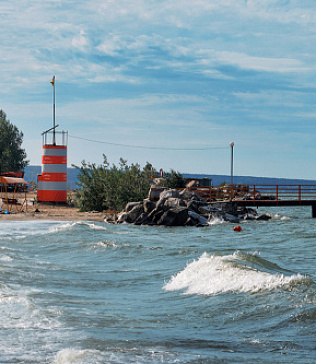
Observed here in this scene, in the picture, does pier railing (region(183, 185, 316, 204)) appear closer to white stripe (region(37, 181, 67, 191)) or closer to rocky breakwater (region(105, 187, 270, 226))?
rocky breakwater (region(105, 187, 270, 226))

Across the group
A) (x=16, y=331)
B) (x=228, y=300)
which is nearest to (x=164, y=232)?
(x=228, y=300)

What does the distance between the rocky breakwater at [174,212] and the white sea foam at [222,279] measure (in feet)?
55.2

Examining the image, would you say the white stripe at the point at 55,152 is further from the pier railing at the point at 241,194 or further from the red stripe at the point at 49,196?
the pier railing at the point at 241,194

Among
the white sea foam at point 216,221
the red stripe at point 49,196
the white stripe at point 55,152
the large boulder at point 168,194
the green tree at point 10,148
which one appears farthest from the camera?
the green tree at point 10,148

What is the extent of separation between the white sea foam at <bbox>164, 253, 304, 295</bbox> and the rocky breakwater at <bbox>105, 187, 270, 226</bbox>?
16.8 meters

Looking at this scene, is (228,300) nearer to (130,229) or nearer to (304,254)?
(304,254)

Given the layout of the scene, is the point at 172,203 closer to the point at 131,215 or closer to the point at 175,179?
the point at 131,215

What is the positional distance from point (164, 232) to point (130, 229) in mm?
2154

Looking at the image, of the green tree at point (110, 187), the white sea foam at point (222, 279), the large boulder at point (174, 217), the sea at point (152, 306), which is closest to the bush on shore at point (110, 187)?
the green tree at point (110, 187)

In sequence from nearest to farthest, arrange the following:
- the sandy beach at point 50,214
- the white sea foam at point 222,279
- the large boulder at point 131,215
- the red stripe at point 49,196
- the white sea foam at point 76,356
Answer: the white sea foam at point 76,356, the white sea foam at point 222,279, the large boulder at point 131,215, the sandy beach at point 50,214, the red stripe at point 49,196

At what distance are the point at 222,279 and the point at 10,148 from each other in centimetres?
5574

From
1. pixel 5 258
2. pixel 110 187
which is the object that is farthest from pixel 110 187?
pixel 5 258

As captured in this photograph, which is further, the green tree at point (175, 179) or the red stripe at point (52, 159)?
the green tree at point (175, 179)

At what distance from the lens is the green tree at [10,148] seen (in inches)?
2474
